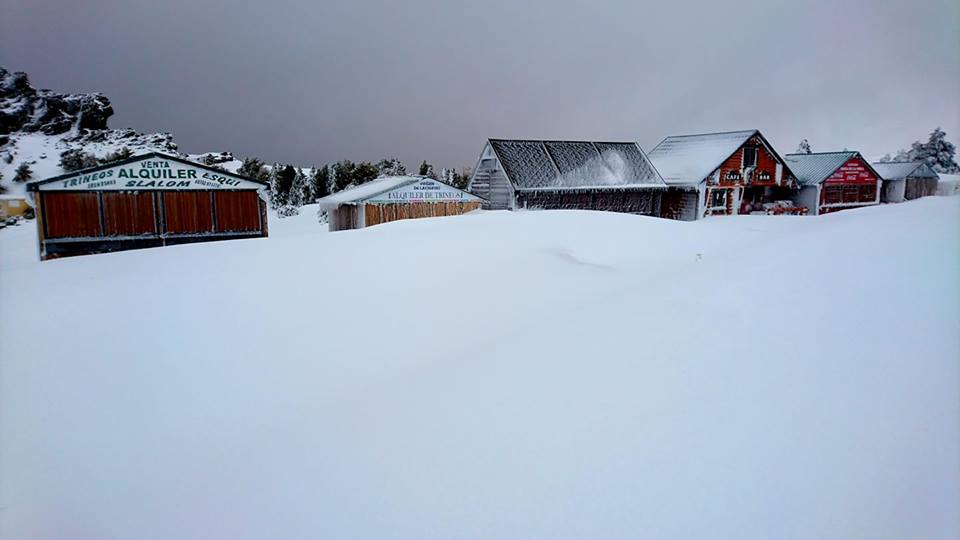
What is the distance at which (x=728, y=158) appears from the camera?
2759 centimetres

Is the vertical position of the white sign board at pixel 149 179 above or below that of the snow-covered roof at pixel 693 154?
below

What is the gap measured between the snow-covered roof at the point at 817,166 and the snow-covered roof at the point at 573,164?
10.0 meters

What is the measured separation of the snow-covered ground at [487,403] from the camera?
9.43 feet

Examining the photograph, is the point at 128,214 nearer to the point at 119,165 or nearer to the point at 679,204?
the point at 119,165

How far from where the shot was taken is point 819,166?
1261 inches

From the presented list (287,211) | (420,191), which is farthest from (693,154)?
(287,211)

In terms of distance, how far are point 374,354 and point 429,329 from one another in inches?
27.7

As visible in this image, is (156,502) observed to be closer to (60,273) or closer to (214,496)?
(214,496)

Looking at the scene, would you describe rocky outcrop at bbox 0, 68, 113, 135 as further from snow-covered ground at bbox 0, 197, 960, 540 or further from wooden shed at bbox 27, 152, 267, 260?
snow-covered ground at bbox 0, 197, 960, 540

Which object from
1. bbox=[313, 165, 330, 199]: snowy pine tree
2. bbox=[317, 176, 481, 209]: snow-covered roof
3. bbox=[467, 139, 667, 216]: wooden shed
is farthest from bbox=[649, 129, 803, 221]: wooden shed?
bbox=[313, 165, 330, 199]: snowy pine tree

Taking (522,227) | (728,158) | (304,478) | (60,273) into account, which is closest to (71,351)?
(304,478)

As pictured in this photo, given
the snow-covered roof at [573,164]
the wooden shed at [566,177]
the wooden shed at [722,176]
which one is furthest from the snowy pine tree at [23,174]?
the wooden shed at [722,176]

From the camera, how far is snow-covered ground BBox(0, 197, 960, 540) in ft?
9.43

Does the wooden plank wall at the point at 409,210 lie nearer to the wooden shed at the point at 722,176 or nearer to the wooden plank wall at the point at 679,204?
the wooden plank wall at the point at 679,204
